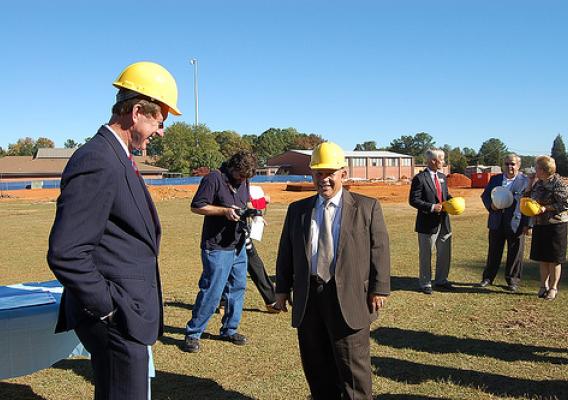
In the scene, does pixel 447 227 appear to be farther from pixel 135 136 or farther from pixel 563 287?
pixel 135 136

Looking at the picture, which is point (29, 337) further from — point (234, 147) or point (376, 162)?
point (234, 147)

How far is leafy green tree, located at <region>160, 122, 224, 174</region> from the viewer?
7712 centimetres

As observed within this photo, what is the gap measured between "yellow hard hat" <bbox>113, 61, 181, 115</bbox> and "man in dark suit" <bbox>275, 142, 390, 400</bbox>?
4.21 ft

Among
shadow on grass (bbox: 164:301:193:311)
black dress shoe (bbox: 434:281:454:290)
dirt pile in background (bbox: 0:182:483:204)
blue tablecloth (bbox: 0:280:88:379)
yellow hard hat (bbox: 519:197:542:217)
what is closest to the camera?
blue tablecloth (bbox: 0:280:88:379)

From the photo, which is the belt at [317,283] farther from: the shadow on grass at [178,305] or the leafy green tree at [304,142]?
the leafy green tree at [304,142]

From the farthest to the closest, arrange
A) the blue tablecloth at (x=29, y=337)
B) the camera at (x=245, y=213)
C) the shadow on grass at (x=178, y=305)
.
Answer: the shadow on grass at (x=178, y=305), the camera at (x=245, y=213), the blue tablecloth at (x=29, y=337)

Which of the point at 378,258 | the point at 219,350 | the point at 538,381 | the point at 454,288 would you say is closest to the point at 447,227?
the point at 454,288

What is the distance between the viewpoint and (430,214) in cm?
803

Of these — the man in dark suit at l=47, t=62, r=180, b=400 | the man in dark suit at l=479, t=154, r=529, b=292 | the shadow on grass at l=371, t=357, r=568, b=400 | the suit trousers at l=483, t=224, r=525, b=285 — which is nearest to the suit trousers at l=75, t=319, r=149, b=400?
the man in dark suit at l=47, t=62, r=180, b=400

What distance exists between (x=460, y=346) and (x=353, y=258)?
9.73 ft

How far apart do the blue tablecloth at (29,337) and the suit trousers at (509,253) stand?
21.7ft

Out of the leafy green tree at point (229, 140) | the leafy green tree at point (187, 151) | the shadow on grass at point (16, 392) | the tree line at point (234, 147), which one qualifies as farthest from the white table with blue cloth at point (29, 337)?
the leafy green tree at point (229, 140)

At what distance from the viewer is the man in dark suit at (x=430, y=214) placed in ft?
26.0

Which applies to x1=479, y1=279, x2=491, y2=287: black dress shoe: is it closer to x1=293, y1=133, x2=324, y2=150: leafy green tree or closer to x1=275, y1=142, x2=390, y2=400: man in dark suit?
x1=275, y1=142, x2=390, y2=400: man in dark suit
